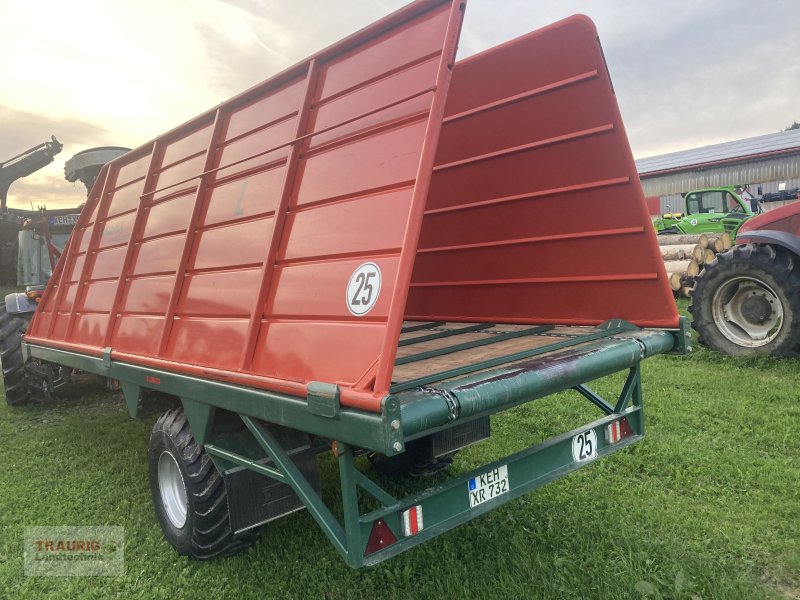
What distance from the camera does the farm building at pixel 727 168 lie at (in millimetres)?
23812

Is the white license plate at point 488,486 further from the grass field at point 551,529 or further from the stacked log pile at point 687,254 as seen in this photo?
the stacked log pile at point 687,254

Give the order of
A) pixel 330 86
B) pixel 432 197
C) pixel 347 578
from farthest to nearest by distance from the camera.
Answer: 1. pixel 432 197
2. pixel 347 578
3. pixel 330 86

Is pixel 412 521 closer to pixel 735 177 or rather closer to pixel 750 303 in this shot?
pixel 750 303

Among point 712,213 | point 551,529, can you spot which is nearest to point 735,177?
point 712,213

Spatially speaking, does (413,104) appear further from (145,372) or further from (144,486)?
(144,486)

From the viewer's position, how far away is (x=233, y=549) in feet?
9.72

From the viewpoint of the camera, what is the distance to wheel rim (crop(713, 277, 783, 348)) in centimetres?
627

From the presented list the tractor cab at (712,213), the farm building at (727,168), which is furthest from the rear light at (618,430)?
the farm building at (727,168)

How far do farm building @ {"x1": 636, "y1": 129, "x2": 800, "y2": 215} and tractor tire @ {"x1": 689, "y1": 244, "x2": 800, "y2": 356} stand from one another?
18814mm

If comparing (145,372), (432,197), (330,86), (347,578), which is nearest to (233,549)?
(347,578)

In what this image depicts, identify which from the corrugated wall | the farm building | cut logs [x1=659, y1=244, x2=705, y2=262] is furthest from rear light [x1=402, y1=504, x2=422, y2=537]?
the farm building

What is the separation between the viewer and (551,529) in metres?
3.06

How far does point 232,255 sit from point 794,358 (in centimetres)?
598

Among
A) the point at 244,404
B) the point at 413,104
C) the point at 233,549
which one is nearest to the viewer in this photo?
the point at 413,104
